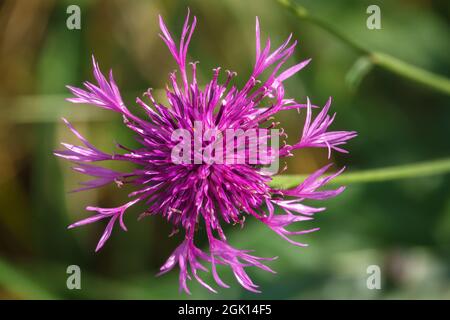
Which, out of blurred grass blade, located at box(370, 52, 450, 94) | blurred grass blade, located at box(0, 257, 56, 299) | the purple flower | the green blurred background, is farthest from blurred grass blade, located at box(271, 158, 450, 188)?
blurred grass blade, located at box(0, 257, 56, 299)

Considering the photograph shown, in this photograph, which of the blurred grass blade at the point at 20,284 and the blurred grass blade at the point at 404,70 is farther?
the blurred grass blade at the point at 20,284

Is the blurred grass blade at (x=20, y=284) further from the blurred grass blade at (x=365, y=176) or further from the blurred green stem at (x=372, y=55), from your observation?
the blurred green stem at (x=372, y=55)

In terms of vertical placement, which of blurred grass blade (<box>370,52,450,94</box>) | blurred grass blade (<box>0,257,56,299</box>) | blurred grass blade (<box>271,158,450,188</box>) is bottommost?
blurred grass blade (<box>0,257,56,299</box>)

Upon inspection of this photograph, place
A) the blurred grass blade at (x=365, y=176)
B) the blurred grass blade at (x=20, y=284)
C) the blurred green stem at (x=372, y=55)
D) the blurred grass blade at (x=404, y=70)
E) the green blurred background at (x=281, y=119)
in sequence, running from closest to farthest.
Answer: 1. the blurred grass blade at (x=365, y=176)
2. the blurred green stem at (x=372, y=55)
3. the blurred grass blade at (x=404, y=70)
4. the blurred grass blade at (x=20, y=284)
5. the green blurred background at (x=281, y=119)

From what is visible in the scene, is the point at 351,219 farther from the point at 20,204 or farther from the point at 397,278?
the point at 20,204

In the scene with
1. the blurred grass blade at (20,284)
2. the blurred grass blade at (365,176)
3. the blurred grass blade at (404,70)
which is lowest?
the blurred grass blade at (20,284)

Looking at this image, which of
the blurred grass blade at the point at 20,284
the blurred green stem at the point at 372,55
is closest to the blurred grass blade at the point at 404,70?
the blurred green stem at the point at 372,55

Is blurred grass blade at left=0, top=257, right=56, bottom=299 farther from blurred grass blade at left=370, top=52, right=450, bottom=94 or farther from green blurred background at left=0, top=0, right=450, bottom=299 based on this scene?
blurred grass blade at left=370, top=52, right=450, bottom=94
